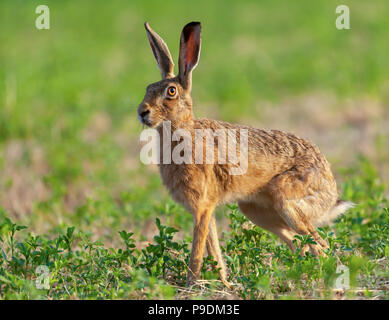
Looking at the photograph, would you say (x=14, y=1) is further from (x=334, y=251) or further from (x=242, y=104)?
(x=334, y=251)

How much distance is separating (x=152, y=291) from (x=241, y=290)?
0.64 metres

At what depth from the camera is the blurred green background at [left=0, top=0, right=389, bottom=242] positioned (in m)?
7.62

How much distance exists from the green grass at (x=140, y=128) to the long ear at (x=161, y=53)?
0.52 m

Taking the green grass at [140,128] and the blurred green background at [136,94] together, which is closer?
the green grass at [140,128]

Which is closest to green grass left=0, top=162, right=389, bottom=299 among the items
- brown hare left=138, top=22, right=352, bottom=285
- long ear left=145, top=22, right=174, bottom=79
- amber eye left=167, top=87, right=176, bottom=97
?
brown hare left=138, top=22, right=352, bottom=285

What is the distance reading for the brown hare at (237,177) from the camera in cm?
465

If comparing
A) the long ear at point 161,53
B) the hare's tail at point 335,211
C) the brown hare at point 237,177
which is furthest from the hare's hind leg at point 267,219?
the long ear at point 161,53

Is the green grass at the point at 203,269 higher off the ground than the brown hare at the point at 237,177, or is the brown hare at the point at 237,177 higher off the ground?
the brown hare at the point at 237,177

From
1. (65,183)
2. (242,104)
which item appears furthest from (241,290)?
(242,104)

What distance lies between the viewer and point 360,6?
1820 centimetres

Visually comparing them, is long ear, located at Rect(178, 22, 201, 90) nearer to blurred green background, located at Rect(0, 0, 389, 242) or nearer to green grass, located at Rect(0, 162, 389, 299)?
blurred green background, located at Rect(0, 0, 389, 242)

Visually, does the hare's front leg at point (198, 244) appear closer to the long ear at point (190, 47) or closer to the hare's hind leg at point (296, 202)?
the hare's hind leg at point (296, 202)

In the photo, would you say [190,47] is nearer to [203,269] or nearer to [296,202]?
[296,202]
